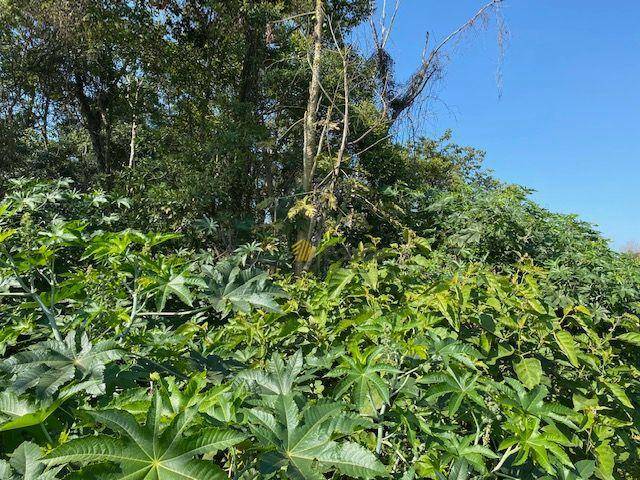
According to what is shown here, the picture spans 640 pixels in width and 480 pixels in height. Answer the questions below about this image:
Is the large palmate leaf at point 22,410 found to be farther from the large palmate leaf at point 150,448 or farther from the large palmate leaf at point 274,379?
the large palmate leaf at point 274,379

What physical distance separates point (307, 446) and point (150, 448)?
26 cm

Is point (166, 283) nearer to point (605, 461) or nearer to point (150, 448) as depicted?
point (150, 448)

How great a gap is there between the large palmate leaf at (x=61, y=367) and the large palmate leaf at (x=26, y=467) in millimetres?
96

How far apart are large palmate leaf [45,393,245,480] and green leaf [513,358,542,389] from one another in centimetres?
96

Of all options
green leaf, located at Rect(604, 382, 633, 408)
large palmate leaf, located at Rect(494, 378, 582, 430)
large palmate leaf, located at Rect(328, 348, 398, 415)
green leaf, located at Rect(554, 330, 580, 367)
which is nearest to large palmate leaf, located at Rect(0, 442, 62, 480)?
large palmate leaf, located at Rect(328, 348, 398, 415)

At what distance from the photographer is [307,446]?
77cm

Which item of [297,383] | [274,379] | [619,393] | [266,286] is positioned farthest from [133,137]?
[619,393]

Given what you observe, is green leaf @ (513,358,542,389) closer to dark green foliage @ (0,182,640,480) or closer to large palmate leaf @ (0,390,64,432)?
dark green foliage @ (0,182,640,480)

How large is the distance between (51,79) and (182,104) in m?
2.32

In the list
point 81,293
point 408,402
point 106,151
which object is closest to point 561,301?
point 408,402

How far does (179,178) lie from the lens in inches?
228

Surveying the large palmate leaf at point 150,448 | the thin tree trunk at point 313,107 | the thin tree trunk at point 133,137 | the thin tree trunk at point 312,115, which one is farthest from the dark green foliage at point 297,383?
the thin tree trunk at point 133,137

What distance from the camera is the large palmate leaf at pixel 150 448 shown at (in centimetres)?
64

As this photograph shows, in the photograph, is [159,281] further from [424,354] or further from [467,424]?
[467,424]
